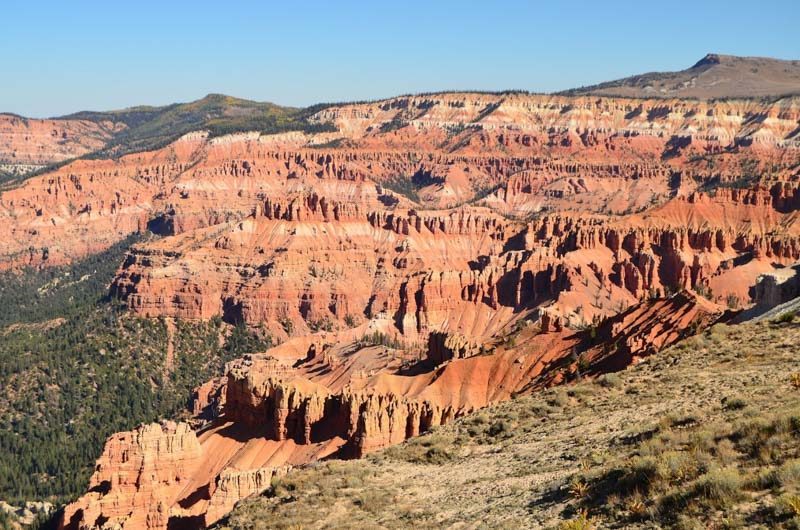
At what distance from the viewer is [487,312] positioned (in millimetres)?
142375

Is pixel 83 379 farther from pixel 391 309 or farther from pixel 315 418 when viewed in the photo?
pixel 315 418

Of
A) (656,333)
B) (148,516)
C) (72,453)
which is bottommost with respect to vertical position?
(72,453)

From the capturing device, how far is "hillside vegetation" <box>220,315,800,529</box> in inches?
789

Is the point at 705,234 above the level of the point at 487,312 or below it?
above

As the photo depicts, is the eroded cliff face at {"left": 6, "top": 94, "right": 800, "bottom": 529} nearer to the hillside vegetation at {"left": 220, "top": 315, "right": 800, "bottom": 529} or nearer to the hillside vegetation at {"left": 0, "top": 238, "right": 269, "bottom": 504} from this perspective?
the hillside vegetation at {"left": 0, "top": 238, "right": 269, "bottom": 504}

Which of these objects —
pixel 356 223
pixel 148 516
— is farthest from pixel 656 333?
pixel 356 223

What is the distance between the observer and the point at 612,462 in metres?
24.9

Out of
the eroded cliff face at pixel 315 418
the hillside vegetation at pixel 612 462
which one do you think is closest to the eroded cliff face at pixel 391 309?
the eroded cliff face at pixel 315 418

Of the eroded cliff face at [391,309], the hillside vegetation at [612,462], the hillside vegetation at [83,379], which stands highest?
the hillside vegetation at [612,462]

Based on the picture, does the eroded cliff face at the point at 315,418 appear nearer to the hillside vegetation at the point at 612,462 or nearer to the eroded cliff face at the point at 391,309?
the eroded cliff face at the point at 391,309

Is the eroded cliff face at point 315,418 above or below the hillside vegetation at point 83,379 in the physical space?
above

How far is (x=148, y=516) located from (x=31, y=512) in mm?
31043

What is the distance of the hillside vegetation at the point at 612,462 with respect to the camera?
20.0 m

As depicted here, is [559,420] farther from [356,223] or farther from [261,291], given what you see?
[356,223]
